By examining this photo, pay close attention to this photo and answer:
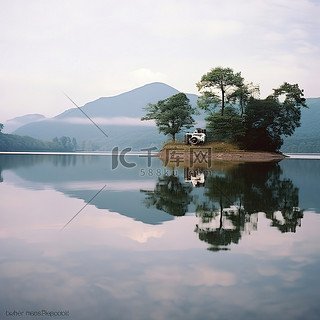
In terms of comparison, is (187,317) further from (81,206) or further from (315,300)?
(81,206)

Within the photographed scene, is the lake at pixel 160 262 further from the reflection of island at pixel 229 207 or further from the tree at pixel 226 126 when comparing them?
the tree at pixel 226 126

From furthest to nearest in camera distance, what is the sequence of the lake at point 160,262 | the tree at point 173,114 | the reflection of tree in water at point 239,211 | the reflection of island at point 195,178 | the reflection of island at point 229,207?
the tree at point 173,114 → the reflection of island at point 195,178 → the reflection of island at point 229,207 → the reflection of tree in water at point 239,211 → the lake at point 160,262

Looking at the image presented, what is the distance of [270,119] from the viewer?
81.7m

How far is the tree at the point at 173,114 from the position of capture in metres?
91.3

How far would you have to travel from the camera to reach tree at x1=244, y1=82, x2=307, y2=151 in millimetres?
78625

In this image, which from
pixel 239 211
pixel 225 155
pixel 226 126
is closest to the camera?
pixel 239 211

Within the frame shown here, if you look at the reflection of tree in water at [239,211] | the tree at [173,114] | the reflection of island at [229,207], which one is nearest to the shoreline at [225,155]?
the tree at [173,114]

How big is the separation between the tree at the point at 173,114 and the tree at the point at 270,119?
53.6 ft

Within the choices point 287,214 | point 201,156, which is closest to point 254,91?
point 201,156

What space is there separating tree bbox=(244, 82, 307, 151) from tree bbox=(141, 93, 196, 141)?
16.3 metres

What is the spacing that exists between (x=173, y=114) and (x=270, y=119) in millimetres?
23393

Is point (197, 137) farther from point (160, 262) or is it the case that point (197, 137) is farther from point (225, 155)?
point (160, 262)

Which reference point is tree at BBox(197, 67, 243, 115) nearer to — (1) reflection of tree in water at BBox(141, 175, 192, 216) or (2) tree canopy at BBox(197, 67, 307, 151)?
(2) tree canopy at BBox(197, 67, 307, 151)

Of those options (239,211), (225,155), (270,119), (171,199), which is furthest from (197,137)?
(239,211)
